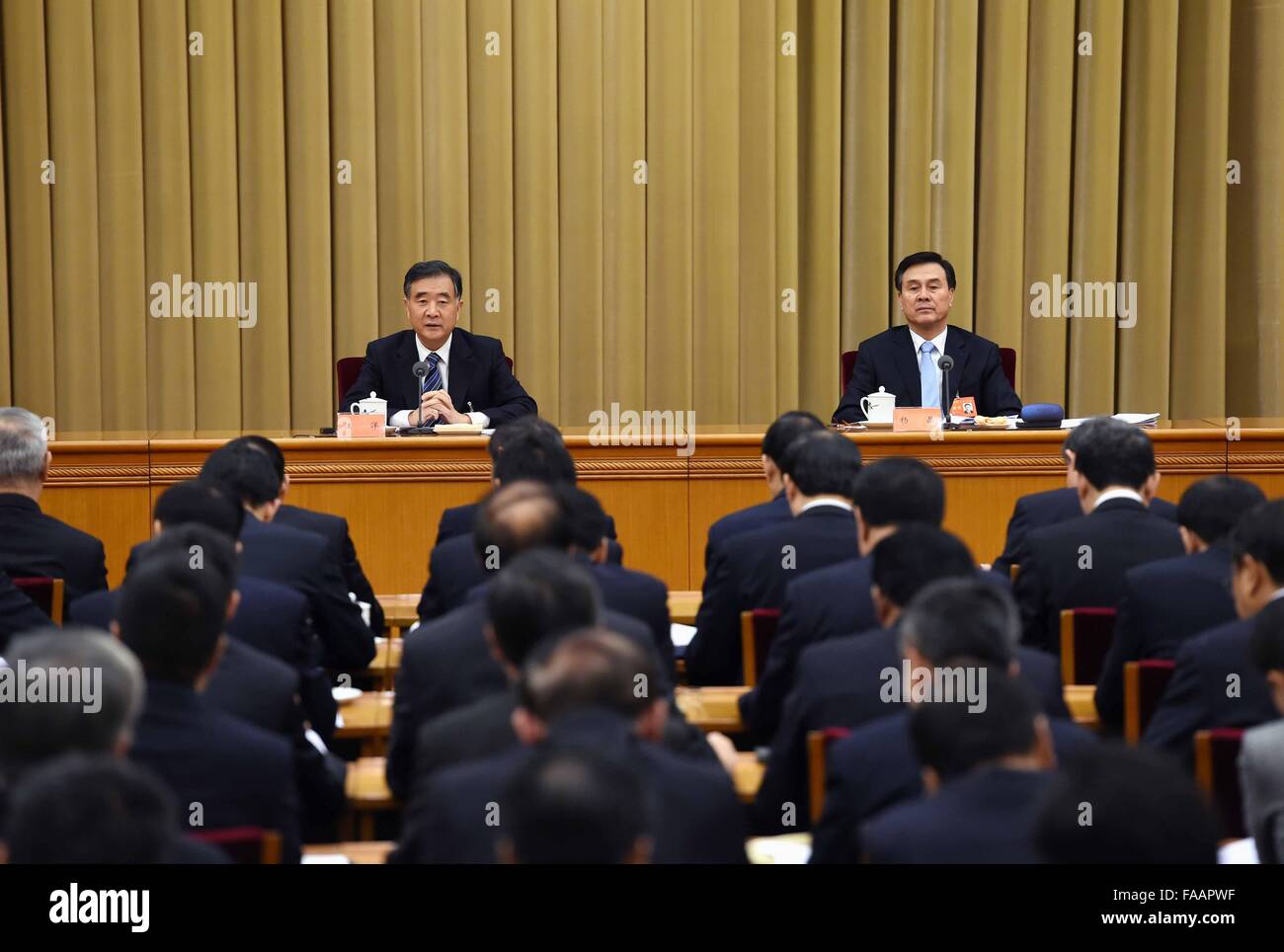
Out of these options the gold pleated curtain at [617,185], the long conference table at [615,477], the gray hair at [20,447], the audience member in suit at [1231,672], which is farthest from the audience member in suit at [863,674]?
the gold pleated curtain at [617,185]

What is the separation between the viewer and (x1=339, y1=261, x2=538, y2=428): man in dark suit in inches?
249

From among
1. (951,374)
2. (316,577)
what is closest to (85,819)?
(316,577)

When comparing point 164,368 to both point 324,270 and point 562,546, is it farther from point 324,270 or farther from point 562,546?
point 562,546

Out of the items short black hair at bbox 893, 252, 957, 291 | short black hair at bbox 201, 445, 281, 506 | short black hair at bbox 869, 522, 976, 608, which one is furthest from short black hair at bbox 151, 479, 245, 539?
short black hair at bbox 893, 252, 957, 291

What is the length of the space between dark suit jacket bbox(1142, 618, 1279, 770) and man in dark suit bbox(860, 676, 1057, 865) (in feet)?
3.11

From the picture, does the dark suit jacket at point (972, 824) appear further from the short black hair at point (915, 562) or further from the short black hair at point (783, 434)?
the short black hair at point (783, 434)

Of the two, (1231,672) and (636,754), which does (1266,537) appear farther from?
(636,754)

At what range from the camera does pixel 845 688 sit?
286 cm

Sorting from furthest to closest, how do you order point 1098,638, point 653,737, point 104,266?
point 104,266 < point 1098,638 < point 653,737

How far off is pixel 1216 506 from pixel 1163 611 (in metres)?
0.31

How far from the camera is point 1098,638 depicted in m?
3.74

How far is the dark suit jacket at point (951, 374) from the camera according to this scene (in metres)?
6.50
